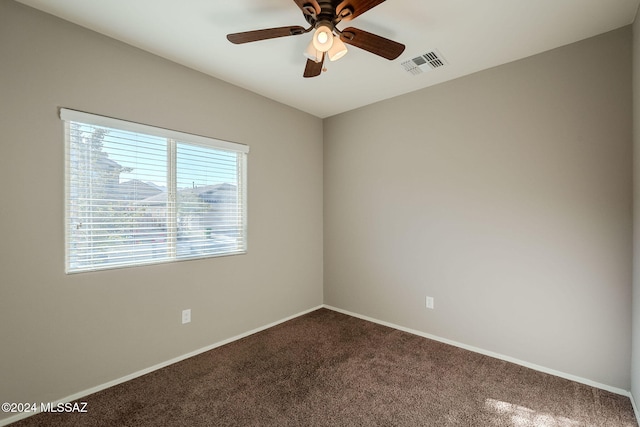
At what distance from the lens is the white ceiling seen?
1.89 metres

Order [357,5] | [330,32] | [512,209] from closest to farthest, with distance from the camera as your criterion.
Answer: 1. [357,5]
2. [330,32]
3. [512,209]

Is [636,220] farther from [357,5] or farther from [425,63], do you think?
[357,5]

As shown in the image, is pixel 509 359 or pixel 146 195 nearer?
pixel 146 195

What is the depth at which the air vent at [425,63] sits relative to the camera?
96.9 inches

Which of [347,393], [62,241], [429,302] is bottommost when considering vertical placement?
[347,393]

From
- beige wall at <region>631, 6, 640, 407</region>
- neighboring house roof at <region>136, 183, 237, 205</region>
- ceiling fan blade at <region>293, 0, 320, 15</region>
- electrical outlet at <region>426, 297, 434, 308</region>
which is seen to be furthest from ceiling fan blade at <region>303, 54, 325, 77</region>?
electrical outlet at <region>426, 297, 434, 308</region>

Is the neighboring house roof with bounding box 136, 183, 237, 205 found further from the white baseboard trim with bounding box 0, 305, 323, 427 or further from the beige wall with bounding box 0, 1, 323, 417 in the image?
the white baseboard trim with bounding box 0, 305, 323, 427

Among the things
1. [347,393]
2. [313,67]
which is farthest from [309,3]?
[347,393]

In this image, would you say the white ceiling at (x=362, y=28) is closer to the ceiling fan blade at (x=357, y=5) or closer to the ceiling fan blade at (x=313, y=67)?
the ceiling fan blade at (x=313, y=67)

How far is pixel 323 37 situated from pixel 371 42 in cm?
32

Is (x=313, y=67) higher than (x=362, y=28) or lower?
lower

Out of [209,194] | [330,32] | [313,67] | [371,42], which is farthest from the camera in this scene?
[209,194]

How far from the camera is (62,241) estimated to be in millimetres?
2023

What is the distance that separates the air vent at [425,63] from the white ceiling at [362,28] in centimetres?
5
